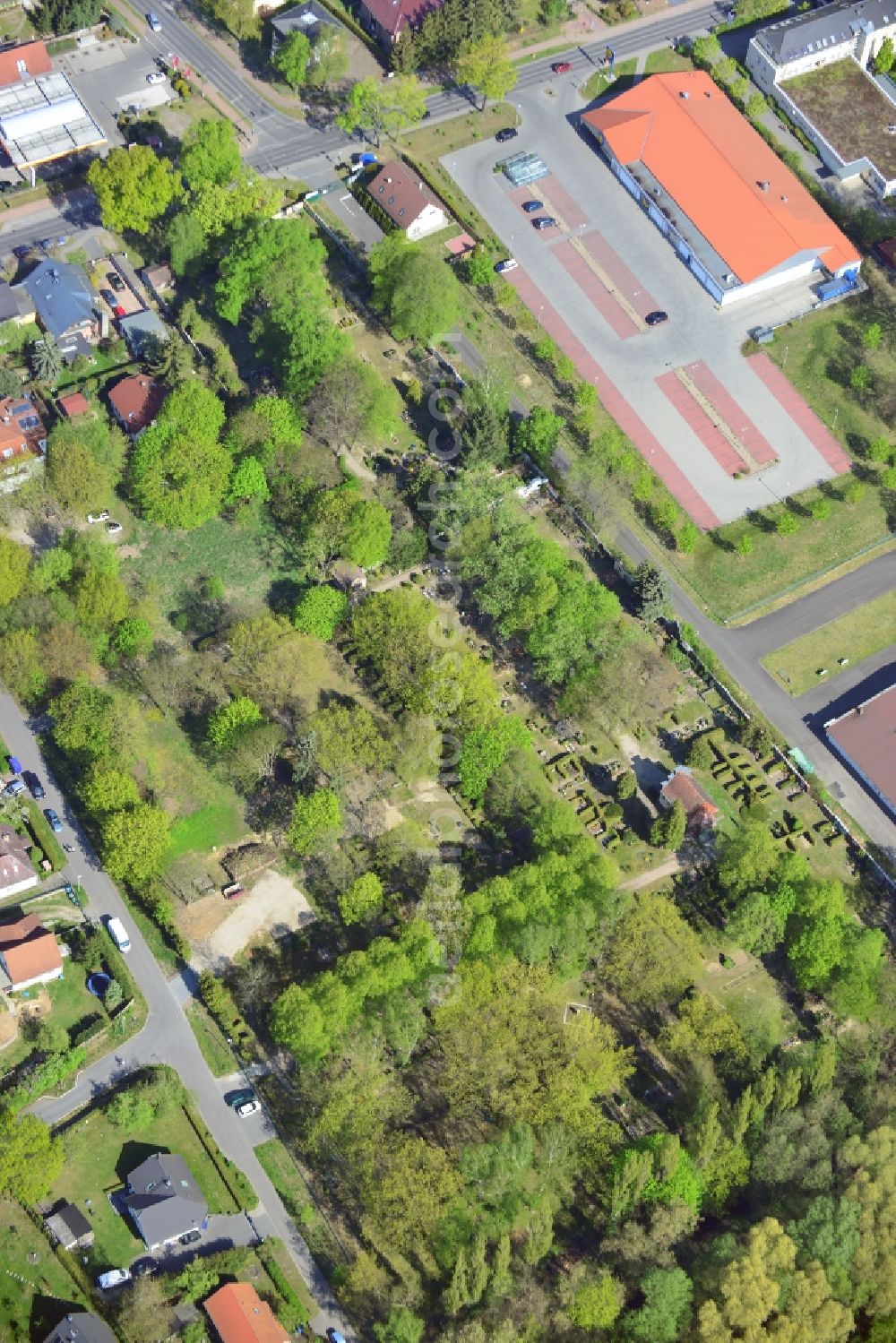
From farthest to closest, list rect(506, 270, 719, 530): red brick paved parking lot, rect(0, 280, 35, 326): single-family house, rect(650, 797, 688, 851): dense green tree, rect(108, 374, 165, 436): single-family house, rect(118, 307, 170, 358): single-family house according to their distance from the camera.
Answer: rect(0, 280, 35, 326): single-family house → rect(118, 307, 170, 358): single-family house → rect(108, 374, 165, 436): single-family house → rect(506, 270, 719, 530): red brick paved parking lot → rect(650, 797, 688, 851): dense green tree

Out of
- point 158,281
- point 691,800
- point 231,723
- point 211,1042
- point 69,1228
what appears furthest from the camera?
point 158,281

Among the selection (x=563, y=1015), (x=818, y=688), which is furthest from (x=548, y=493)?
(x=563, y=1015)

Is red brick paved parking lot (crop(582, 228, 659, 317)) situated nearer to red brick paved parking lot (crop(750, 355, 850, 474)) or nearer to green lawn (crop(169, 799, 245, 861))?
red brick paved parking lot (crop(750, 355, 850, 474))

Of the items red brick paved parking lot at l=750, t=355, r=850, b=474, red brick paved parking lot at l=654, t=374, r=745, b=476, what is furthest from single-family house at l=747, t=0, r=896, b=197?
red brick paved parking lot at l=654, t=374, r=745, b=476

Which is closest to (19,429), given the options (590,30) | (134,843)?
(134,843)

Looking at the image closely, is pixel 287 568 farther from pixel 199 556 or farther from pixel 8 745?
pixel 8 745

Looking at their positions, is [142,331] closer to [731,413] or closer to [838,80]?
[731,413]
